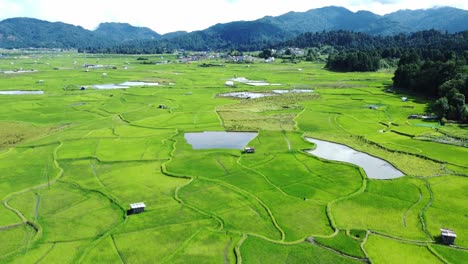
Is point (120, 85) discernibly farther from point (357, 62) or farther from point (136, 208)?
point (136, 208)

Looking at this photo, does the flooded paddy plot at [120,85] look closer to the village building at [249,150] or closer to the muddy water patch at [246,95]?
the muddy water patch at [246,95]

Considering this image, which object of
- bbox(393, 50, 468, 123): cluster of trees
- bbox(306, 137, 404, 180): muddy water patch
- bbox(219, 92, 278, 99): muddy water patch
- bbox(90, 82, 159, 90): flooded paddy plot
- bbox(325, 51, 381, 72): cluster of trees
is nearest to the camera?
bbox(306, 137, 404, 180): muddy water patch

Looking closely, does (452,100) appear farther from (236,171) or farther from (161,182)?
(161,182)

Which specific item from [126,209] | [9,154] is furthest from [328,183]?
[9,154]

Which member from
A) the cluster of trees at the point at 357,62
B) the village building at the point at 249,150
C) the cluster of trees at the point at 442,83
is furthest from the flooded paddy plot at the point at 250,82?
the village building at the point at 249,150

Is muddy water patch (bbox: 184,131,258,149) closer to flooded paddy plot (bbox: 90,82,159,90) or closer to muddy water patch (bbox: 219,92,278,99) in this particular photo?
muddy water patch (bbox: 219,92,278,99)

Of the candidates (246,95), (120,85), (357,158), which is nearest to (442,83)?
(246,95)

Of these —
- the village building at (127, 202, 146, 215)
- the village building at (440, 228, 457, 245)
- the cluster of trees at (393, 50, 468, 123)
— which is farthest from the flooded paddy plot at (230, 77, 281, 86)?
the village building at (440, 228, 457, 245)
